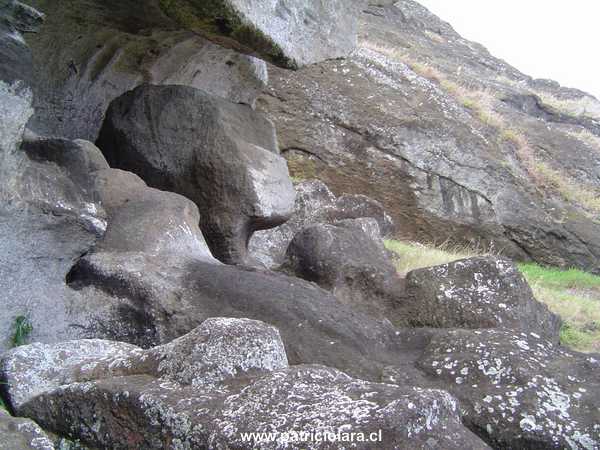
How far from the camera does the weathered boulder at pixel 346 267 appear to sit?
536 cm

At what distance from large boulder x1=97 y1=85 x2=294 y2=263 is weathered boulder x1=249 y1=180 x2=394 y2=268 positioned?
1.72 metres

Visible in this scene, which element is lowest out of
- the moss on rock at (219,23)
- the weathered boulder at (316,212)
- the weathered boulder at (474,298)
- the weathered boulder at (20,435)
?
the weathered boulder at (316,212)

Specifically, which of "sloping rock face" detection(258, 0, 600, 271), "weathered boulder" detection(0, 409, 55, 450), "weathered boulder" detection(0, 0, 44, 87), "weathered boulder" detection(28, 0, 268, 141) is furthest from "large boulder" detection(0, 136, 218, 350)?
"sloping rock face" detection(258, 0, 600, 271)

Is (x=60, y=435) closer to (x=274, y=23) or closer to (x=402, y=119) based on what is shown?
(x=274, y=23)

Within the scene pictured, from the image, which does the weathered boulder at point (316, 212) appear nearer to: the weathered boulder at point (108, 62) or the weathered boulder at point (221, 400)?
the weathered boulder at point (108, 62)

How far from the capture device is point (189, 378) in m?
2.73

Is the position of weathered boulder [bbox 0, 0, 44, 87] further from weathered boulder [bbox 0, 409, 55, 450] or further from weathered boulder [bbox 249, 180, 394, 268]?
weathered boulder [bbox 249, 180, 394, 268]

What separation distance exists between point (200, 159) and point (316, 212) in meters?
3.11

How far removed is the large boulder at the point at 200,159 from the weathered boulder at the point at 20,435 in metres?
3.20

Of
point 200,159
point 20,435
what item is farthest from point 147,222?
point 20,435

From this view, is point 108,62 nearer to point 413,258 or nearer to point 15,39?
point 15,39

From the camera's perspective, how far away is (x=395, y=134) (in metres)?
11.0

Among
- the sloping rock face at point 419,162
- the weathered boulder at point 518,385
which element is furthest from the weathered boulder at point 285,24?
the sloping rock face at point 419,162

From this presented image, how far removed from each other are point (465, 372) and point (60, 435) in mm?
1864
